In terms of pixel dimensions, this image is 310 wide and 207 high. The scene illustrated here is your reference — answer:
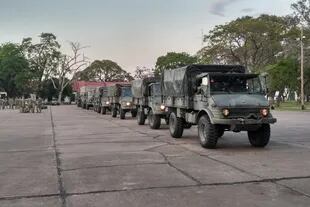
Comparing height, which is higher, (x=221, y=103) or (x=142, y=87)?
(x=142, y=87)

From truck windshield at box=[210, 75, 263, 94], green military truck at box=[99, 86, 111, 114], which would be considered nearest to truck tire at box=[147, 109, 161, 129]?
truck windshield at box=[210, 75, 263, 94]

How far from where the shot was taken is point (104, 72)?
135625 mm

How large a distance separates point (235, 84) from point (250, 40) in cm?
5448

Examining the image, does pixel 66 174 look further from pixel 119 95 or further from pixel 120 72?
pixel 120 72

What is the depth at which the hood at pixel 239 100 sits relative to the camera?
51.3 feet

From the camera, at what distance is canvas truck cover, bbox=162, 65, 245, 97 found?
1831 cm

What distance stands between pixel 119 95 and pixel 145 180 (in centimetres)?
2817

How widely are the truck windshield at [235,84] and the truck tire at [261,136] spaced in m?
1.24

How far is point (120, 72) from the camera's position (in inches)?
5379

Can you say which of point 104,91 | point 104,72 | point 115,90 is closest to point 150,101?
point 115,90

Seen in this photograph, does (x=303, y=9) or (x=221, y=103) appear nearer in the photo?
(x=221, y=103)

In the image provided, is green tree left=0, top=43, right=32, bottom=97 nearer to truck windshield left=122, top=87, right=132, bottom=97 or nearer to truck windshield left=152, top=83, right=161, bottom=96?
truck windshield left=122, top=87, right=132, bottom=97

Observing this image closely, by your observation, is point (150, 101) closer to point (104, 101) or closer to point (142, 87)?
point (142, 87)

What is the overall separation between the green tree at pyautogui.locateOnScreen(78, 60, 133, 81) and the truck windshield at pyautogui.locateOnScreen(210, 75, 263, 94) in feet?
386
